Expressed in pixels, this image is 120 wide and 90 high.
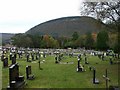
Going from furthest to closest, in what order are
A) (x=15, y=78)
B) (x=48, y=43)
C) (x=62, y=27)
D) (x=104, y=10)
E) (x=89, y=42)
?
(x=62, y=27) < (x=48, y=43) < (x=89, y=42) < (x=104, y=10) < (x=15, y=78)

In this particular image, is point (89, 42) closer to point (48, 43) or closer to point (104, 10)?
point (48, 43)

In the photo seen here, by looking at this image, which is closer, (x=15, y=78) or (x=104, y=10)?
(x=15, y=78)

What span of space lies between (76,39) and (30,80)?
66694 millimetres

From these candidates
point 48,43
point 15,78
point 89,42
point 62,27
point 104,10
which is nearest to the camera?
point 15,78

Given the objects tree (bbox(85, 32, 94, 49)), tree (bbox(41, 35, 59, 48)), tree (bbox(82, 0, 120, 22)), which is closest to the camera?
tree (bbox(82, 0, 120, 22))

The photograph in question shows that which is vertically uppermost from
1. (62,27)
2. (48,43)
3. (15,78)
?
(62,27)

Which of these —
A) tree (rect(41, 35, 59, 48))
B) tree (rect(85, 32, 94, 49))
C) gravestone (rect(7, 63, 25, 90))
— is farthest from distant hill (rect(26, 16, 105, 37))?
gravestone (rect(7, 63, 25, 90))

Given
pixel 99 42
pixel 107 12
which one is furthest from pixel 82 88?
pixel 99 42

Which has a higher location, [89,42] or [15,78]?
[89,42]

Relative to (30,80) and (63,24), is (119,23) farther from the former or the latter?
(63,24)

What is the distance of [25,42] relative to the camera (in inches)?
3167

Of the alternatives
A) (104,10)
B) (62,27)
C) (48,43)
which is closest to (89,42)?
(48,43)

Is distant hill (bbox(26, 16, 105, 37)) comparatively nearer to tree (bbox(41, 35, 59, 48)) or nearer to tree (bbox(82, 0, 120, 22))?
tree (bbox(41, 35, 59, 48))

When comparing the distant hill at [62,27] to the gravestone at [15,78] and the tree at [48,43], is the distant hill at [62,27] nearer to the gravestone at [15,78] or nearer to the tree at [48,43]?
the tree at [48,43]
